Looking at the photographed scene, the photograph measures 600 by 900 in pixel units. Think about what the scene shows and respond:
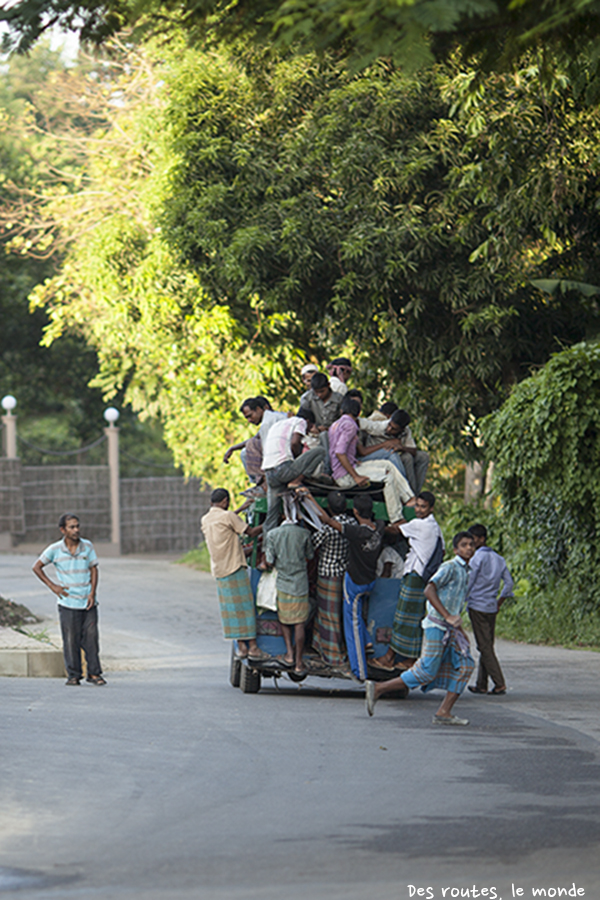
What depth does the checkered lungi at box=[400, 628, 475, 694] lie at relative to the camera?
9703 millimetres

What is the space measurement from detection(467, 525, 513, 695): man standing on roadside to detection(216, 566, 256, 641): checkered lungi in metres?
2.21

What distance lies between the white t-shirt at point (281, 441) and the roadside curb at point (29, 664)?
3.29 meters

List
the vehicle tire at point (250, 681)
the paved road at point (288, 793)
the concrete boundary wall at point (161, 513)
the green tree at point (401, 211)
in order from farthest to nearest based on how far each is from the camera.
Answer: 1. the concrete boundary wall at point (161, 513)
2. the green tree at point (401, 211)
3. the vehicle tire at point (250, 681)
4. the paved road at point (288, 793)

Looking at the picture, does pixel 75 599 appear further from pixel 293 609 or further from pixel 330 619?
pixel 330 619

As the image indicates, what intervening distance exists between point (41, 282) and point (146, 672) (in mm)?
22709

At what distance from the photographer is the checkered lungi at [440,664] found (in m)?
9.70

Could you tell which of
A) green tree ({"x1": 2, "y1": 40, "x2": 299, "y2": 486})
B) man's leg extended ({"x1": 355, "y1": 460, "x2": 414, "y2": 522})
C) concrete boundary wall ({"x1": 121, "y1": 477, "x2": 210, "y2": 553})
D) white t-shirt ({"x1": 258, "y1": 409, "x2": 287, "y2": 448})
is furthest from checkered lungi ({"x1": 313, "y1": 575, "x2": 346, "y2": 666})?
concrete boundary wall ({"x1": 121, "y1": 477, "x2": 210, "y2": 553})

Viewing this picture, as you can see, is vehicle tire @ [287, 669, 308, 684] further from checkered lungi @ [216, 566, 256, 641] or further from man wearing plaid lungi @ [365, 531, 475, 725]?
man wearing plaid lungi @ [365, 531, 475, 725]

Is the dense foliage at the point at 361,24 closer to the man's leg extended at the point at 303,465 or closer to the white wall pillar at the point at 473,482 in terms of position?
the man's leg extended at the point at 303,465

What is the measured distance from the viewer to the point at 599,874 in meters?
5.59

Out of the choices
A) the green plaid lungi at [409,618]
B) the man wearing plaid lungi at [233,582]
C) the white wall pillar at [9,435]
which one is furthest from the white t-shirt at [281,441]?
the white wall pillar at [9,435]

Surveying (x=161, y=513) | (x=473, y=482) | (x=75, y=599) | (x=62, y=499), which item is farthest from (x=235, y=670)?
(x=161, y=513)

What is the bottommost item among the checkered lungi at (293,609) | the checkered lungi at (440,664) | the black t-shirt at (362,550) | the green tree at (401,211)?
the checkered lungi at (440,664)

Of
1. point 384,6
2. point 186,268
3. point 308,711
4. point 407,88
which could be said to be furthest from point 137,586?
point 384,6
